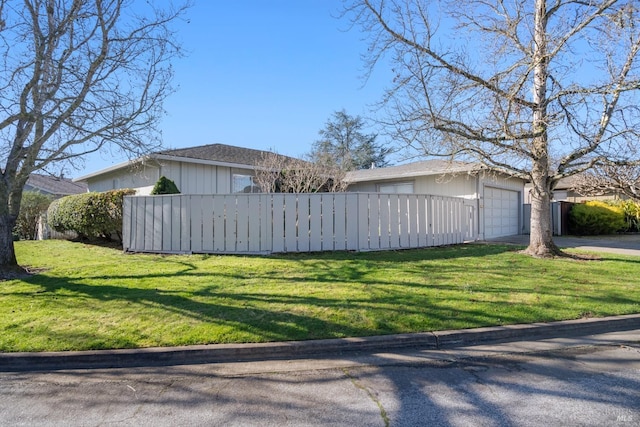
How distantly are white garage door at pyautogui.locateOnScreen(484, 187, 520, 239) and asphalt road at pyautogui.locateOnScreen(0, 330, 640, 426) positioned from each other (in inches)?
455

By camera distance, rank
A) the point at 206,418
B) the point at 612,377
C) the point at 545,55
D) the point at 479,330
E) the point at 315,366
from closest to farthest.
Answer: the point at 206,418 < the point at 612,377 < the point at 315,366 < the point at 479,330 < the point at 545,55

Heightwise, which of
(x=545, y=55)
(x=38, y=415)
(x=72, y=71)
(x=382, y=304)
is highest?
(x=545, y=55)

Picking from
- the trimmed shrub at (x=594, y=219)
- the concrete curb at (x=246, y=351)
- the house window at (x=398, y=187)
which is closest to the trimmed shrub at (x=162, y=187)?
the concrete curb at (x=246, y=351)

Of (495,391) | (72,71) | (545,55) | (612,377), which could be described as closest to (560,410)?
(495,391)

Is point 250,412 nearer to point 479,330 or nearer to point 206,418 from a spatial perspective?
point 206,418

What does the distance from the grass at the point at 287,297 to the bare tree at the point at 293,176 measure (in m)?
5.38

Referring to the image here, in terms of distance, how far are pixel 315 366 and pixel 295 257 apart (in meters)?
5.20

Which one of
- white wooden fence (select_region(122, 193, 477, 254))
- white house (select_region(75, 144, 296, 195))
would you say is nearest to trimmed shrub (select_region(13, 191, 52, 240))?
white house (select_region(75, 144, 296, 195))

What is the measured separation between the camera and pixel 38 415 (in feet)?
11.0

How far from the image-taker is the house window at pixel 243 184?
16.3m

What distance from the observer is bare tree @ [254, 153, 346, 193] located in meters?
14.6

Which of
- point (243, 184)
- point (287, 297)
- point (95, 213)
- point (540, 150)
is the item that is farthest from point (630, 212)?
point (95, 213)

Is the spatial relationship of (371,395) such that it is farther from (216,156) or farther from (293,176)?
(216,156)

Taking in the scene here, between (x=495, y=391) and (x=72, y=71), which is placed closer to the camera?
(x=495, y=391)
